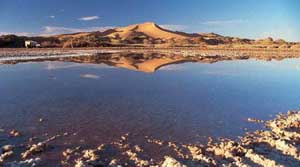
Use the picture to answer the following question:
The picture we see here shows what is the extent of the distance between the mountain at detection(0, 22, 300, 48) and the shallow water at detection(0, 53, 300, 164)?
43558 millimetres

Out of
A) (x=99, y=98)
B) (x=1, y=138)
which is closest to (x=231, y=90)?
(x=99, y=98)

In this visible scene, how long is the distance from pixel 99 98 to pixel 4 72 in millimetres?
11943

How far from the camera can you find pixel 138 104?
1404 cm

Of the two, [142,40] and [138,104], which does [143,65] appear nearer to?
[138,104]

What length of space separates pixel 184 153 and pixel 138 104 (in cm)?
587

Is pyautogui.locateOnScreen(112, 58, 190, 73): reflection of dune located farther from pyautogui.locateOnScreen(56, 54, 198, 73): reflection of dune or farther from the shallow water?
the shallow water

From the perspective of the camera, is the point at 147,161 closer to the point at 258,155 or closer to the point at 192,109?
the point at 258,155

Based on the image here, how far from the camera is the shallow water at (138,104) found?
10.4m

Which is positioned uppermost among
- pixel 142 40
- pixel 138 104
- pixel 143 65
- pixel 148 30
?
pixel 148 30

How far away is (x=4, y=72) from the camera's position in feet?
78.7

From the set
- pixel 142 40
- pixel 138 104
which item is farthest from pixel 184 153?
pixel 142 40

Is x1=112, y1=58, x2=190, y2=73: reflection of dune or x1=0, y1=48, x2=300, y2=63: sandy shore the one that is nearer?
x1=112, y1=58, x2=190, y2=73: reflection of dune

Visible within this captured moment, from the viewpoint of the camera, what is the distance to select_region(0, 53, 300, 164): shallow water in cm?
1038

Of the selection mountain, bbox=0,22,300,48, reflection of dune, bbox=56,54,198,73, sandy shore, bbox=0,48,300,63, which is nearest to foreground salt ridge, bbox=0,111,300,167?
reflection of dune, bbox=56,54,198,73
